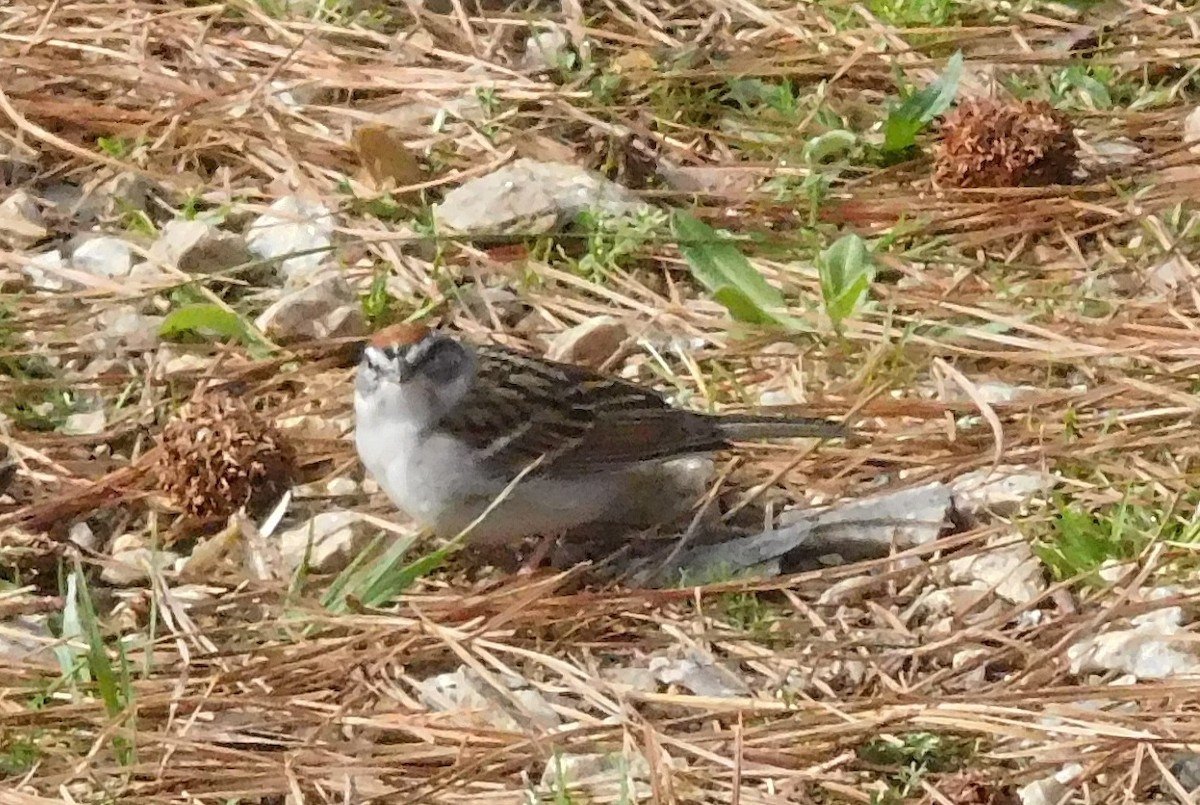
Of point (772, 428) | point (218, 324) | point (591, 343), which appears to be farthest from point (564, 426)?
point (218, 324)

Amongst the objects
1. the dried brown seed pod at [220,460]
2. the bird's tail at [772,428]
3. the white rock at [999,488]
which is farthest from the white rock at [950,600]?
the dried brown seed pod at [220,460]

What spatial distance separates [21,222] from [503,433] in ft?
4.35

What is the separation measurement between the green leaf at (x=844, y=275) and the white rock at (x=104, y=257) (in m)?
1.33

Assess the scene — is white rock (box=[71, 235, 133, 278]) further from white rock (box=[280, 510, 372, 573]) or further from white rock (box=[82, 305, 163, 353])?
white rock (box=[280, 510, 372, 573])

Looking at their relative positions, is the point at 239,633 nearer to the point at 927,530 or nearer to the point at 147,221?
the point at 927,530

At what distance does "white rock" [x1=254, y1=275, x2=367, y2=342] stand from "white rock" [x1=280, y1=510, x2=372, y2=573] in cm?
52

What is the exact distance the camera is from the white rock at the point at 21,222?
366 centimetres

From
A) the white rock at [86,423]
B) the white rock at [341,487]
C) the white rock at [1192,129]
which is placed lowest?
the white rock at [341,487]

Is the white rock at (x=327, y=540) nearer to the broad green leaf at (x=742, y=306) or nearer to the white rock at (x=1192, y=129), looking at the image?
the broad green leaf at (x=742, y=306)

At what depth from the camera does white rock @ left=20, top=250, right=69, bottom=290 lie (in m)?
3.52

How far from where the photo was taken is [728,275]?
3.44 m

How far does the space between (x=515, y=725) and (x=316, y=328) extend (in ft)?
3.83

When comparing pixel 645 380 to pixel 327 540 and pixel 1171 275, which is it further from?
pixel 1171 275

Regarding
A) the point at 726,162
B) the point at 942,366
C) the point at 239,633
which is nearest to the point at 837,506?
the point at 942,366
